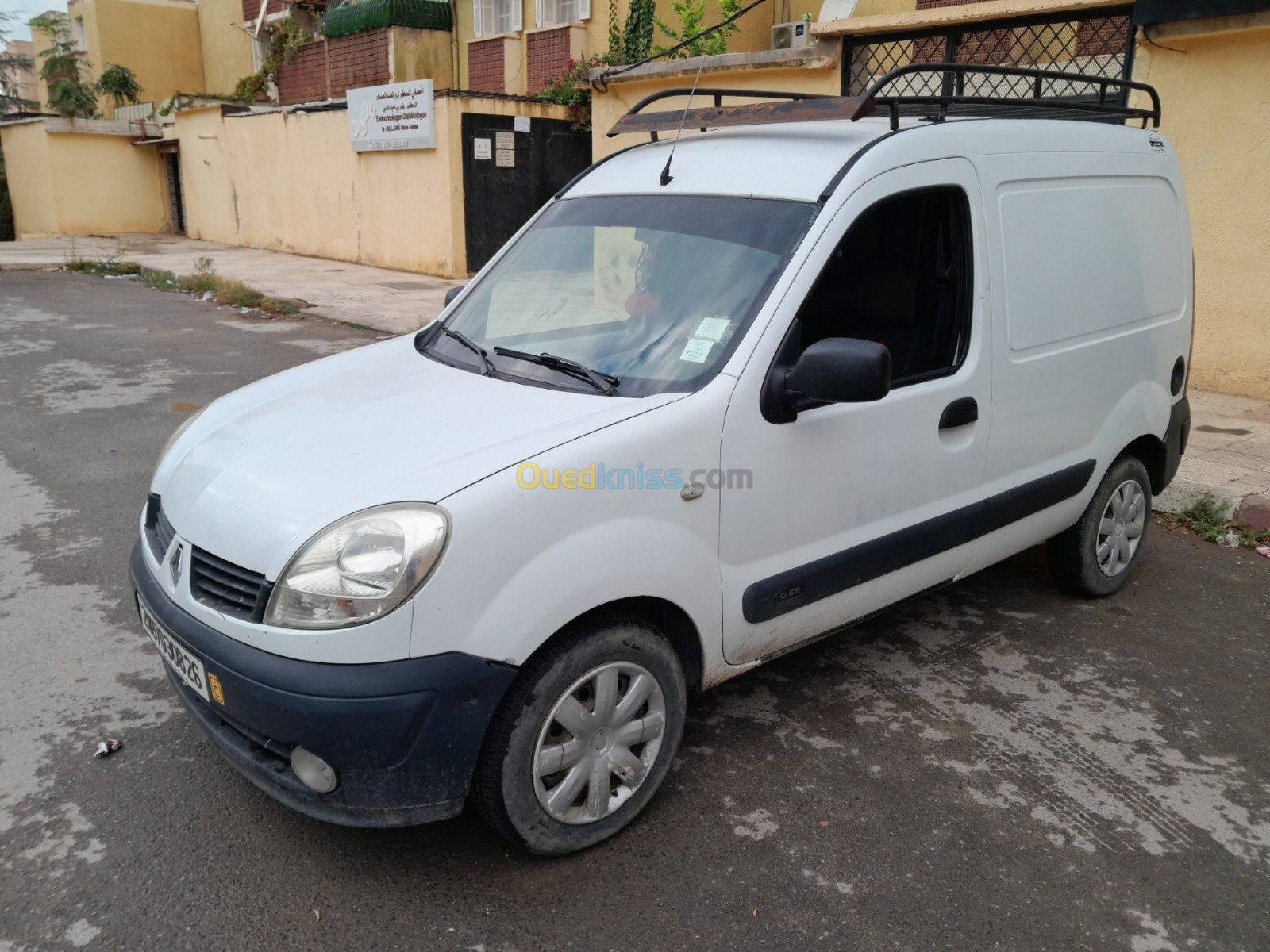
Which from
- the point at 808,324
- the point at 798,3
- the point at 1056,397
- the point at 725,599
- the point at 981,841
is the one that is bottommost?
the point at 981,841

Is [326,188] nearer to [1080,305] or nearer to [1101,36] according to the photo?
[1101,36]

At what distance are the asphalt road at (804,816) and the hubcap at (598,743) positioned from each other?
0.57 feet

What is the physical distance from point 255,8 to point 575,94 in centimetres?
1630

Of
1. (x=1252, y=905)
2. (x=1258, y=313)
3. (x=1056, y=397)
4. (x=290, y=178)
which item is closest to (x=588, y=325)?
(x=1056, y=397)

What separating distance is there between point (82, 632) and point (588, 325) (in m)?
2.49

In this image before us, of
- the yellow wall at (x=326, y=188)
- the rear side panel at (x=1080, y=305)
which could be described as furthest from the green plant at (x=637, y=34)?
the rear side panel at (x=1080, y=305)

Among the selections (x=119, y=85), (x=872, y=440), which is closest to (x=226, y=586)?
(x=872, y=440)

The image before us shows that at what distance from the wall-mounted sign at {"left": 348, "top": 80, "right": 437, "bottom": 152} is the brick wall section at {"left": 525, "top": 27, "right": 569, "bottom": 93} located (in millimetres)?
2799

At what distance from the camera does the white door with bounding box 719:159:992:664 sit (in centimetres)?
296

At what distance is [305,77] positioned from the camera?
1003 inches

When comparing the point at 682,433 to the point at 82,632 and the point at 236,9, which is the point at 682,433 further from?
the point at 236,9

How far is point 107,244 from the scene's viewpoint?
22.8 m

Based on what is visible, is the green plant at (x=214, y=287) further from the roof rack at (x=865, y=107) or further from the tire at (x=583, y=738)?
the tire at (x=583, y=738)

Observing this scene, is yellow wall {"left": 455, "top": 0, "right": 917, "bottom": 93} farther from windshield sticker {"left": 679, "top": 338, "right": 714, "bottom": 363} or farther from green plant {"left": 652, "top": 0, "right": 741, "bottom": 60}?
windshield sticker {"left": 679, "top": 338, "right": 714, "bottom": 363}
